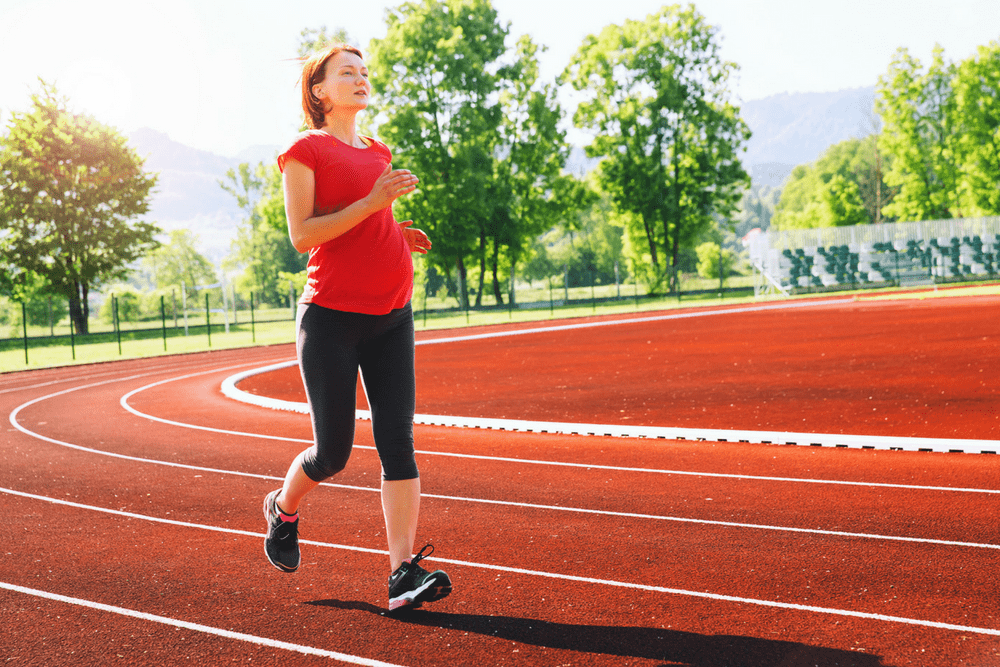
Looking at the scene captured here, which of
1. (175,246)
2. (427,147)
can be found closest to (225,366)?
(427,147)

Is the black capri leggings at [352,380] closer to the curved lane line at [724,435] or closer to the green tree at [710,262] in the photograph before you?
the curved lane line at [724,435]

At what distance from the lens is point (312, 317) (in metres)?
3.51

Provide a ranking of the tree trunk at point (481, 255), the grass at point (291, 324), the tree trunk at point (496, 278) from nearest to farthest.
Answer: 1. the grass at point (291, 324)
2. the tree trunk at point (481, 255)
3. the tree trunk at point (496, 278)

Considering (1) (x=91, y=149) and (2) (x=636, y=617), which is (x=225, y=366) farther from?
(1) (x=91, y=149)

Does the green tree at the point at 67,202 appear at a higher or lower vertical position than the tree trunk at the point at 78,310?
higher

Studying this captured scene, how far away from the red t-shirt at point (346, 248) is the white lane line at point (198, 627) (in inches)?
52.5

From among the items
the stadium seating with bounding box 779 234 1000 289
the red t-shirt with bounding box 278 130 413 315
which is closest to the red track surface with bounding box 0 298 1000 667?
the red t-shirt with bounding box 278 130 413 315

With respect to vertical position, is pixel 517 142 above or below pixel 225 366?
above

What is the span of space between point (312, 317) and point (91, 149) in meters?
50.6

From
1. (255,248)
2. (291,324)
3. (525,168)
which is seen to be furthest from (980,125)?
(255,248)

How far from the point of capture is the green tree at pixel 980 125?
179 ft

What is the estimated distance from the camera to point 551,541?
15.1 ft

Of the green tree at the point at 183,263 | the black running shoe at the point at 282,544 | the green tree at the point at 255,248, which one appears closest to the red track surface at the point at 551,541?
the black running shoe at the point at 282,544

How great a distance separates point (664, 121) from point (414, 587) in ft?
173
